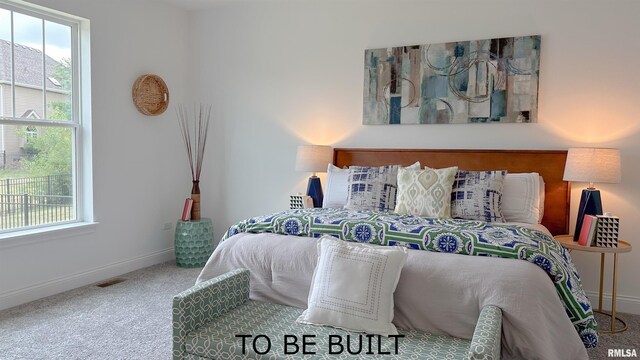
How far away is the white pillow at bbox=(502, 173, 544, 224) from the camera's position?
10.8ft

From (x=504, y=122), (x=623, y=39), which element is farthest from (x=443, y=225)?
(x=623, y=39)

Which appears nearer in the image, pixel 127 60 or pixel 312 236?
pixel 312 236

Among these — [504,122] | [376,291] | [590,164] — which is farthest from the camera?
[504,122]

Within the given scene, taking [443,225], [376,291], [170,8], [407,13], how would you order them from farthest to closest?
[170,8] → [407,13] → [443,225] → [376,291]

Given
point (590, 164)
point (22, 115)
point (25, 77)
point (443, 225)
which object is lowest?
point (443, 225)

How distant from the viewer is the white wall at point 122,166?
3505 millimetres

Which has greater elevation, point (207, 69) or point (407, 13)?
point (407, 13)

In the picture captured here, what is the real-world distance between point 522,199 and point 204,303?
7.84 ft

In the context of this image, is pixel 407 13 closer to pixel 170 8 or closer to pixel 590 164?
pixel 590 164

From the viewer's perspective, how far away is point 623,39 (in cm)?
336

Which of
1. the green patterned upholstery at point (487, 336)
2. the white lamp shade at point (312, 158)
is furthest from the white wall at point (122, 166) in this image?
the green patterned upholstery at point (487, 336)

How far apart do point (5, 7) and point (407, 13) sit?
311cm

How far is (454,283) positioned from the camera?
2074 millimetres

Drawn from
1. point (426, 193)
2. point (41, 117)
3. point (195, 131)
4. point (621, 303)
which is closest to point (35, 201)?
point (41, 117)
